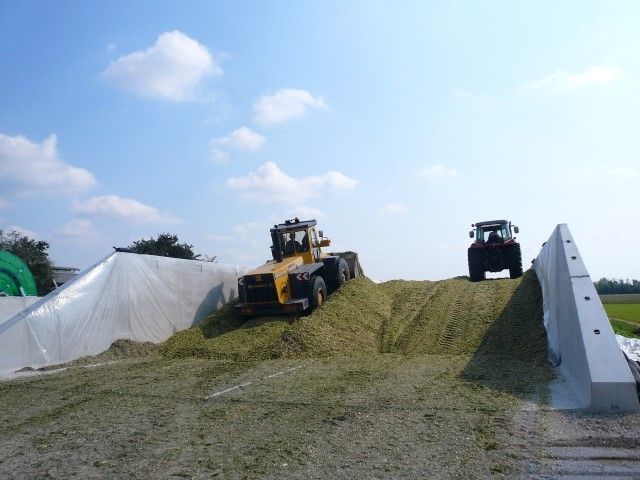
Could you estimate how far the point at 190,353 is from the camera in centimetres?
1228

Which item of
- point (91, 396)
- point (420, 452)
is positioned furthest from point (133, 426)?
point (420, 452)

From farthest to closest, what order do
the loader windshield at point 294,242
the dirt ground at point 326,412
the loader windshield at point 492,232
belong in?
the loader windshield at point 492,232 → the loader windshield at point 294,242 → the dirt ground at point 326,412

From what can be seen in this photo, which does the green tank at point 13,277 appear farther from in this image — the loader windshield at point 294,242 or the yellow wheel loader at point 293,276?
the loader windshield at point 294,242

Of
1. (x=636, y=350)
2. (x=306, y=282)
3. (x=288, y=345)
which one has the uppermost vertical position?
(x=306, y=282)

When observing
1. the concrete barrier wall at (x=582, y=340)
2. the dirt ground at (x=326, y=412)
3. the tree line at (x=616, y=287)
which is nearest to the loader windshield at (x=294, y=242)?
the dirt ground at (x=326, y=412)

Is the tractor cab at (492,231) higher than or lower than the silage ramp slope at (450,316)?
higher

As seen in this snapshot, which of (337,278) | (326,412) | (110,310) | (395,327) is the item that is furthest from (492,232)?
(326,412)

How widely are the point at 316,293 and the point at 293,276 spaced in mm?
767

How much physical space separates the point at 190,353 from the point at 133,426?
604cm

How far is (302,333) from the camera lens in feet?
39.3

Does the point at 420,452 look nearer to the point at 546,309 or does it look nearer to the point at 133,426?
the point at 133,426

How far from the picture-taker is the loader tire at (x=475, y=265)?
20.2 metres

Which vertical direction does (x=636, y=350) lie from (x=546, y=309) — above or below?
below

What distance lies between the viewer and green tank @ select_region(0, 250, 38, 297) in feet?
68.3
